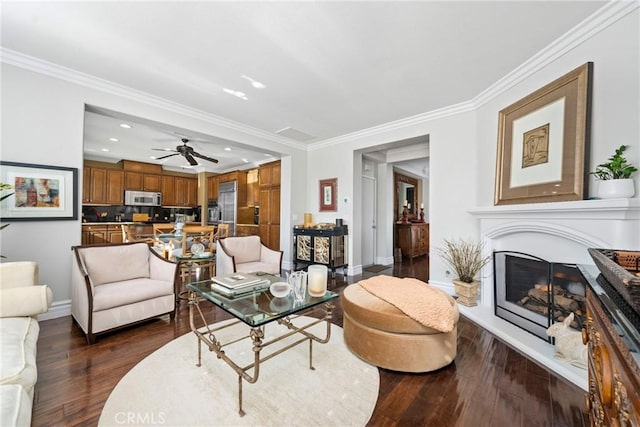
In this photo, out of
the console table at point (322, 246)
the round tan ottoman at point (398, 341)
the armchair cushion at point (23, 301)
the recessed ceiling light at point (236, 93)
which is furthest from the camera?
the console table at point (322, 246)

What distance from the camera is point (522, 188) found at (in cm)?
257

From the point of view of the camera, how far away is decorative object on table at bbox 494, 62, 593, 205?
2.04 metres

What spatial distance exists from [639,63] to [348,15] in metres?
2.06

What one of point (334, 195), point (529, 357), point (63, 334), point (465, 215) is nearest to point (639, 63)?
point (465, 215)

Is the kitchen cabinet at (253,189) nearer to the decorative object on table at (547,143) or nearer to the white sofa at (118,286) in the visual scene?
the white sofa at (118,286)

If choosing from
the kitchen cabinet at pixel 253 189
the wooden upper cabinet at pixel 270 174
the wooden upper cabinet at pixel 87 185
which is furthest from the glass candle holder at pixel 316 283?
the wooden upper cabinet at pixel 87 185

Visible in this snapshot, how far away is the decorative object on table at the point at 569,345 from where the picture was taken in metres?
1.80

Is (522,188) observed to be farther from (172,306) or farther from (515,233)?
(172,306)

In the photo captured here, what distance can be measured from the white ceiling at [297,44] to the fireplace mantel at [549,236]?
1.50 metres

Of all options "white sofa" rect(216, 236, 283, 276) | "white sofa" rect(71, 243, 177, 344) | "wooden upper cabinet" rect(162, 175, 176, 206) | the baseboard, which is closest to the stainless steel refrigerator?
"wooden upper cabinet" rect(162, 175, 176, 206)

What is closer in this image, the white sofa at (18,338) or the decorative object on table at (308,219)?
the white sofa at (18,338)

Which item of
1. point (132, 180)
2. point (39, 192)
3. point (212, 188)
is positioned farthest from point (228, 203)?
point (39, 192)

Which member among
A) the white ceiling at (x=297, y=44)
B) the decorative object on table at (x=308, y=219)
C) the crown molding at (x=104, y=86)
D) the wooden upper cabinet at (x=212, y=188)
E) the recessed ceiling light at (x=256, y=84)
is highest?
the white ceiling at (x=297, y=44)

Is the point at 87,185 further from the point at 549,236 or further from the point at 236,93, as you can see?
the point at 549,236
